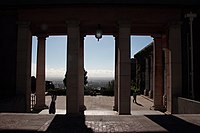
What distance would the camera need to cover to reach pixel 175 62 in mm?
15000

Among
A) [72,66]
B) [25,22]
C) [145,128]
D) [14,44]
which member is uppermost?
[25,22]

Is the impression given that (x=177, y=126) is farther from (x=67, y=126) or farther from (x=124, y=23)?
(x=124, y=23)

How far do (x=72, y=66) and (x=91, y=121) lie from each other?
598cm

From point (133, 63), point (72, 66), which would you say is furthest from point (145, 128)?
point (133, 63)

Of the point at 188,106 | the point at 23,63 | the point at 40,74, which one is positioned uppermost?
the point at 23,63

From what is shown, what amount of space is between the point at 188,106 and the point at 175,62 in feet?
11.8

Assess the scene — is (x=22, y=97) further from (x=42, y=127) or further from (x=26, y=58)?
(x=42, y=127)

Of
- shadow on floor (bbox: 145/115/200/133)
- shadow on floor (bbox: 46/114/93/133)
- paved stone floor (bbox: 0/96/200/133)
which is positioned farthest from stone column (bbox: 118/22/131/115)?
shadow on floor (bbox: 46/114/93/133)

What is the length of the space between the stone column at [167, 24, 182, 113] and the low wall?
1.30 metres

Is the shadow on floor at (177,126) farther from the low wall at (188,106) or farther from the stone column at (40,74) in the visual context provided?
the stone column at (40,74)

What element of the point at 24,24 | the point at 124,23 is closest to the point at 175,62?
the point at 124,23

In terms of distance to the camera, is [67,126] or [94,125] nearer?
[67,126]

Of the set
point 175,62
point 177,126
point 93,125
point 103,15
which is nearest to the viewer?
point 177,126

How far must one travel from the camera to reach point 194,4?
1402cm
